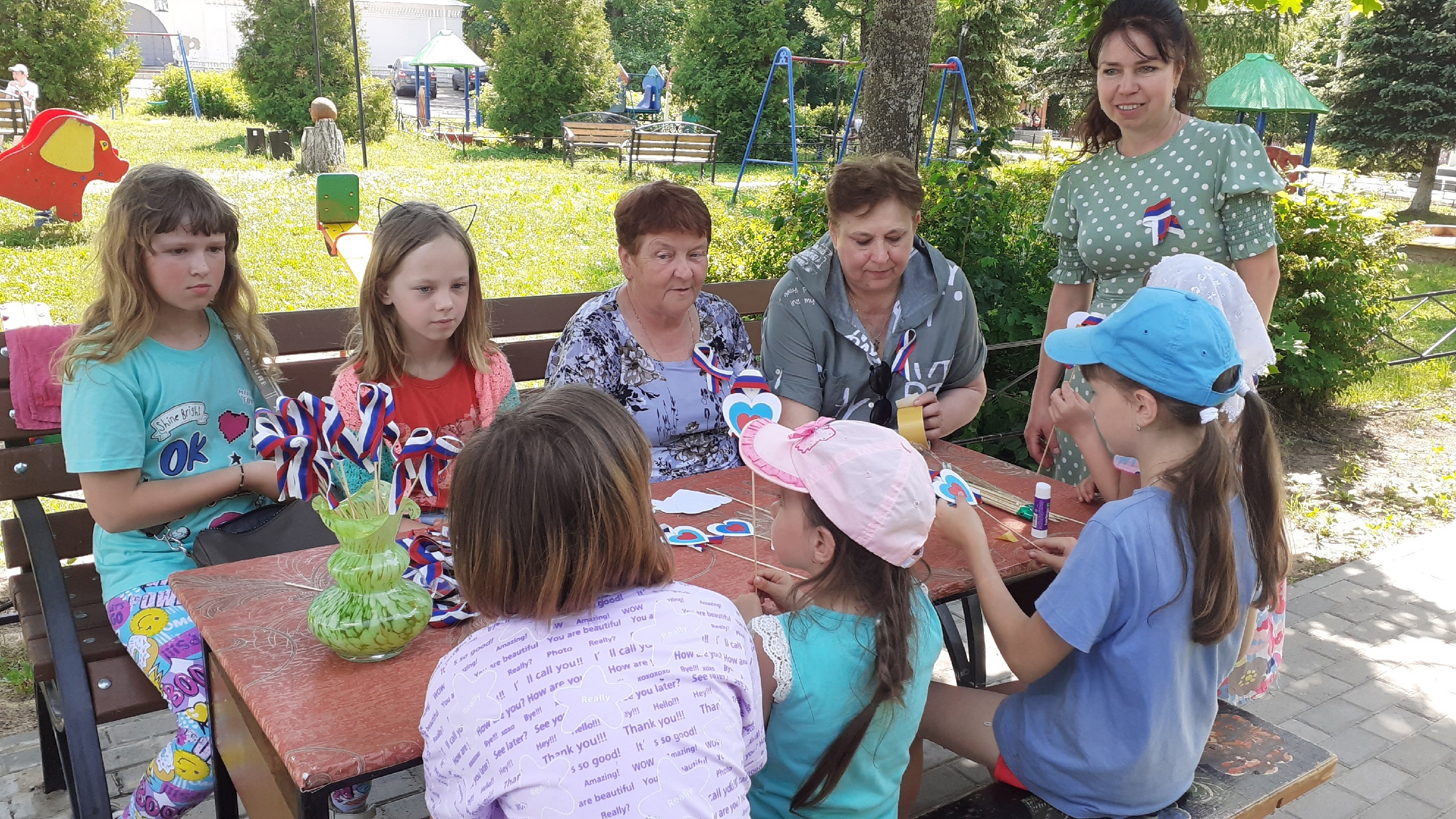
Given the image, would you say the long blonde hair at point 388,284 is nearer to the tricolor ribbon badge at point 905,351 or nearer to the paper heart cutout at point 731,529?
the paper heart cutout at point 731,529

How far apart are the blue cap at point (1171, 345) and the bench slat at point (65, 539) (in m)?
2.50

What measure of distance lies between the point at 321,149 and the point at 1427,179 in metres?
18.6

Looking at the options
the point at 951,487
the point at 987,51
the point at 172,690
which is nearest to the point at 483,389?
the point at 172,690

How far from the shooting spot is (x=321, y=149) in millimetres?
13102

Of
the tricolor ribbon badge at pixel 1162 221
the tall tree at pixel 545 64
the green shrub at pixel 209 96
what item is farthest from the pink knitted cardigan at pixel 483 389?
the green shrub at pixel 209 96

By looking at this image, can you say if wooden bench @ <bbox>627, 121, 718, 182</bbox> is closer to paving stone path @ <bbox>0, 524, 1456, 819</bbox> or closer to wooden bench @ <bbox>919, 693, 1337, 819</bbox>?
paving stone path @ <bbox>0, 524, 1456, 819</bbox>

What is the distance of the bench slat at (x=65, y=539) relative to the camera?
9.12 feet

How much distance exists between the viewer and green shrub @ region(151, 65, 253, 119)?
71.4 feet

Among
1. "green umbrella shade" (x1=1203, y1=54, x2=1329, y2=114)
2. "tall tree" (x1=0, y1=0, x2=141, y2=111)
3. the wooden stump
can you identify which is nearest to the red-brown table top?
the wooden stump

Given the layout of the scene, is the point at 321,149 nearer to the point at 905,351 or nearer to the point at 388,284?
the point at 388,284

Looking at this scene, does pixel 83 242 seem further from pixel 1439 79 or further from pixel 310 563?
pixel 1439 79

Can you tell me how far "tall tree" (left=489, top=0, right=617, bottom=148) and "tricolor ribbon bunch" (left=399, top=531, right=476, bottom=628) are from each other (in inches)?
726

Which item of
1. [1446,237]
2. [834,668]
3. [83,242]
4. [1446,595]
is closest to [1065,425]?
[834,668]

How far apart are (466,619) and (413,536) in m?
0.24
